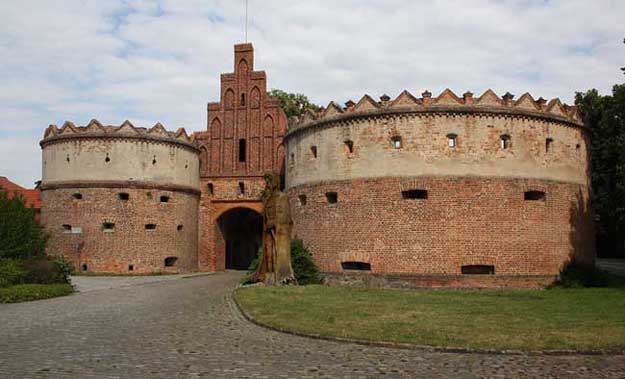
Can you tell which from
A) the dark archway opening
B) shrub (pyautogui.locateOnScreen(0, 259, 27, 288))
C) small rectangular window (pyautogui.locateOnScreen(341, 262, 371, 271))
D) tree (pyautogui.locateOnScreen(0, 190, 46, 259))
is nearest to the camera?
shrub (pyautogui.locateOnScreen(0, 259, 27, 288))

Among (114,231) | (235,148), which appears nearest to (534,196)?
(235,148)

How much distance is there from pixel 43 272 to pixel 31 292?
1766 mm

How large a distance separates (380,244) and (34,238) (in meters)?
12.1

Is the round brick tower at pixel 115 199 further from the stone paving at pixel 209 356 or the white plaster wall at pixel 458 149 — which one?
the stone paving at pixel 209 356

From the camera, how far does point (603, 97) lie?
2888 centimetres

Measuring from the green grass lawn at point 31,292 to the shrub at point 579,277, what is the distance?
16.3 m

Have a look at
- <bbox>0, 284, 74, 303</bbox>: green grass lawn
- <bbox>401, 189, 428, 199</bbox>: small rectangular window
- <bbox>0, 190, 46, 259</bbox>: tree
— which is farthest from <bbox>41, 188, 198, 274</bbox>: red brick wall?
<bbox>401, 189, 428, 199</bbox>: small rectangular window

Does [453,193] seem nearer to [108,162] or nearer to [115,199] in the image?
[115,199]

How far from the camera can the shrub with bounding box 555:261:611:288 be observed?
1909cm

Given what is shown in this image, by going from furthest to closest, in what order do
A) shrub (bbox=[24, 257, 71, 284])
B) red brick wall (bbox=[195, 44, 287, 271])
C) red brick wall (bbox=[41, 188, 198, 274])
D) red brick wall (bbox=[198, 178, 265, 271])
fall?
red brick wall (bbox=[195, 44, 287, 271])
red brick wall (bbox=[198, 178, 265, 271])
red brick wall (bbox=[41, 188, 198, 274])
shrub (bbox=[24, 257, 71, 284])

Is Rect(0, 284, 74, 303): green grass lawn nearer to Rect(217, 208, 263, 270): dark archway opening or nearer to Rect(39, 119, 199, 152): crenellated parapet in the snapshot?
Rect(39, 119, 199, 152): crenellated parapet

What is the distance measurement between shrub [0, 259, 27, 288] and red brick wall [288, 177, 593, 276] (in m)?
10.4

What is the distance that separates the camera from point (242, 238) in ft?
115

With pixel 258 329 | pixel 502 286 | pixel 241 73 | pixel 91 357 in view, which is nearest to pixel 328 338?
pixel 258 329
